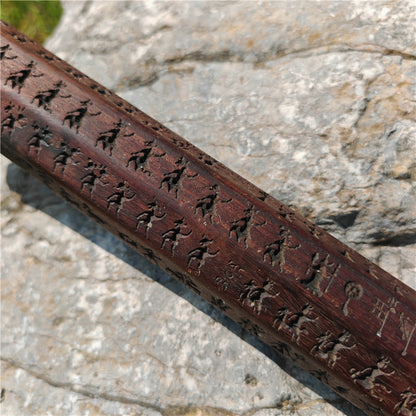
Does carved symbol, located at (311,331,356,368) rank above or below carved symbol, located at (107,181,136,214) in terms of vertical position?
below

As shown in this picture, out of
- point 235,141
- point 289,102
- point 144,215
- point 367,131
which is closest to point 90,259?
point 144,215

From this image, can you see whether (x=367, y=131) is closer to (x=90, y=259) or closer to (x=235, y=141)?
(x=235, y=141)

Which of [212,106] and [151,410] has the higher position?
[212,106]

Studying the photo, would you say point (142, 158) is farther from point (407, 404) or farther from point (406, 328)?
point (407, 404)

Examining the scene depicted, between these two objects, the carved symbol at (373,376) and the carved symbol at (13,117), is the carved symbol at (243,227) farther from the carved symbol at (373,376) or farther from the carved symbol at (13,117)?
the carved symbol at (13,117)

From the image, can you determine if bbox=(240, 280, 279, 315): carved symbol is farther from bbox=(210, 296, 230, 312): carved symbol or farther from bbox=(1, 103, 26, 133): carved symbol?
bbox=(1, 103, 26, 133): carved symbol

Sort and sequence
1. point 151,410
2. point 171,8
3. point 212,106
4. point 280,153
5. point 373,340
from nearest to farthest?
point 373,340, point 151,410, point 280,153, point 212,106, point 171,8

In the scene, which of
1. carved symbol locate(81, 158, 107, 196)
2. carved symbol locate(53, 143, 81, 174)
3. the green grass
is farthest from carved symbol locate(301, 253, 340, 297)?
the green grass

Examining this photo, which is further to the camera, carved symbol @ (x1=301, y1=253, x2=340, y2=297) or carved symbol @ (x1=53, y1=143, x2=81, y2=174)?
carved symbol @ (x1=53, y1=143, x2=81, y2=174)
